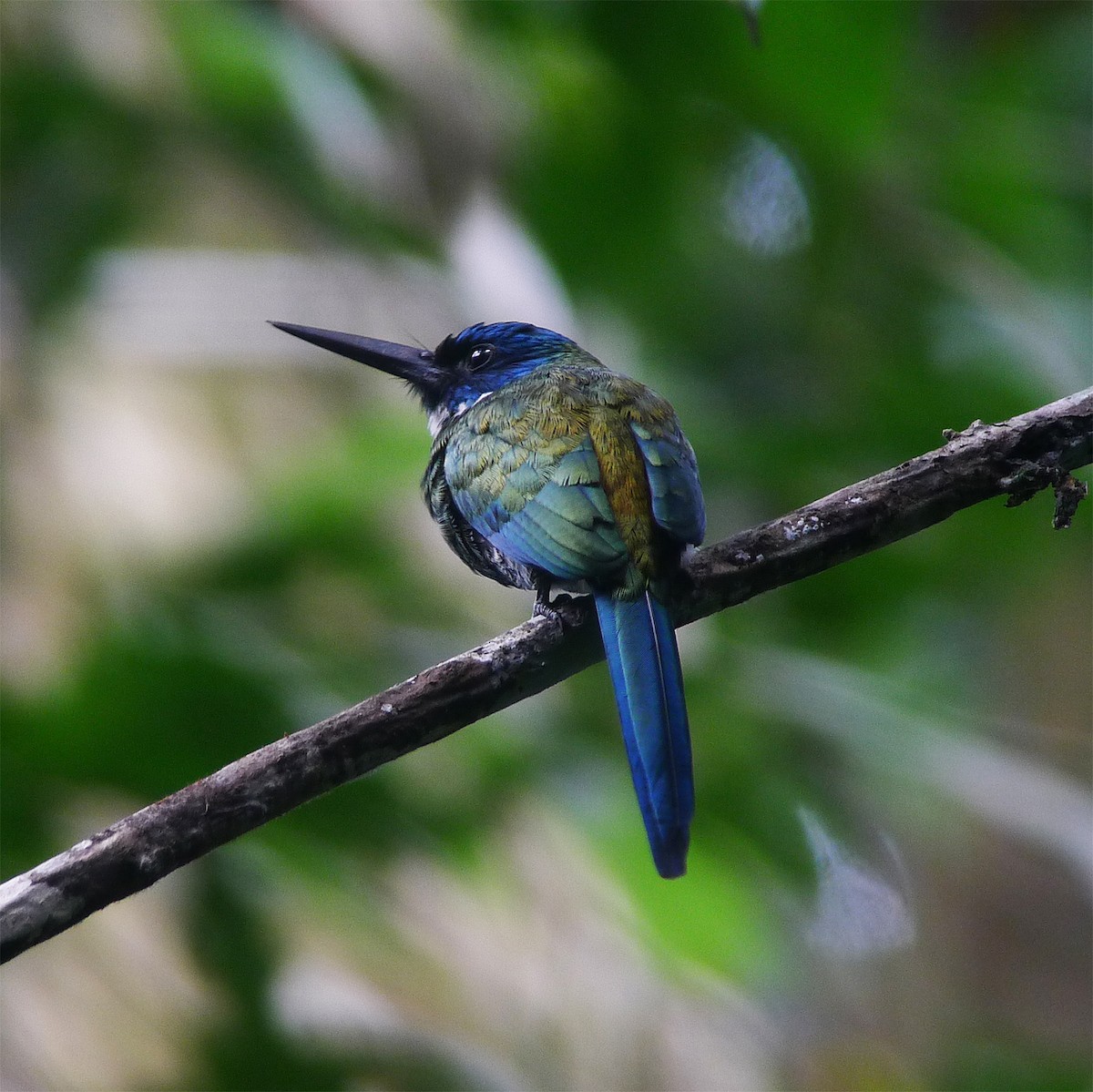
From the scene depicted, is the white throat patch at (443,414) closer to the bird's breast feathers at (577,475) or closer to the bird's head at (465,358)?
the bird's head at (465,358)

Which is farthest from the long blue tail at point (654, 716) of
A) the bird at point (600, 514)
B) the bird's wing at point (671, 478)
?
the bird's wing at point (671, 478)

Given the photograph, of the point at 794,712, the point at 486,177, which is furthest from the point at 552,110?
the point at 794,712

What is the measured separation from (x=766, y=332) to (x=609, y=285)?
0.90 metres

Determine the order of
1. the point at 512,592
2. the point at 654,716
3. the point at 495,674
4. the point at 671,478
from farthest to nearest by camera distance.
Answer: the point at 512,592
the point at 671,478
the point at 654,716
the point at 495,674

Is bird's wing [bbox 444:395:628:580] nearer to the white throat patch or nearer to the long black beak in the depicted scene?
the white throat patch

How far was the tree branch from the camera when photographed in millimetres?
1161

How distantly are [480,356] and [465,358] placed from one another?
0.15 ft

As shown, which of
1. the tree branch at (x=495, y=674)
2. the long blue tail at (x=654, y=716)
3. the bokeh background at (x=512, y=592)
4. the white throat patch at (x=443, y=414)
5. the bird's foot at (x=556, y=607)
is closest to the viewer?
the tree branch at (x=495, y=674)

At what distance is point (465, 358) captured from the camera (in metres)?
2.62

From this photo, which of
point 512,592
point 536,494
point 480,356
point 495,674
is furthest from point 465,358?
point 495,674

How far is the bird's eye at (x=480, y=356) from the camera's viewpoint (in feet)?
8.45

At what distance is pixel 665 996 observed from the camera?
303cm

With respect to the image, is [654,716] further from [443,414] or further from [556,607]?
[443,414]

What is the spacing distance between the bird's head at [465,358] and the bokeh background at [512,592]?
0.54 m
